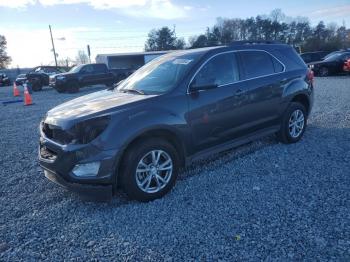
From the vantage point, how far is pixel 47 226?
3494mm

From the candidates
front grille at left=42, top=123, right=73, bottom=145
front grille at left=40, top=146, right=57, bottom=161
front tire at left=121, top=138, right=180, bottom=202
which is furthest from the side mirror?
front grille at left=40, top=146, right=57, bottom=161

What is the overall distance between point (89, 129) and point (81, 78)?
1704 centimetres

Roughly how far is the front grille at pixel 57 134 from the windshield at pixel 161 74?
1.24 meters

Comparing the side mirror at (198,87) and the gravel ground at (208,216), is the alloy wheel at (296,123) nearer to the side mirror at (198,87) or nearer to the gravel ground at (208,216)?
the gravel ground at (208,216)

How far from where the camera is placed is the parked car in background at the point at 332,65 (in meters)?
19.2

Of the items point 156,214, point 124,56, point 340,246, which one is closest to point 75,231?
point 156,214

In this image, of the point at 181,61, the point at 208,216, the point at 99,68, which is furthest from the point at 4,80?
the point at 208,216

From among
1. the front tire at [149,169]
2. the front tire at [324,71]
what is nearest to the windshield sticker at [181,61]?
the front tire at [149,169]

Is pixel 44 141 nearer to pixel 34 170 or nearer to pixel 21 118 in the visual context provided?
pixel 34 170

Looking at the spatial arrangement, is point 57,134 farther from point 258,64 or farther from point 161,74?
point 258,64

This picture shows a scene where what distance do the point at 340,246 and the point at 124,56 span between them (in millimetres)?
48989

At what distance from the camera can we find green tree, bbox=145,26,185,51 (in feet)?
215

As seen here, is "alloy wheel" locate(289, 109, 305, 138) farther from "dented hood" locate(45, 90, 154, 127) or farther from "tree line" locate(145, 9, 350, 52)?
"tree line" locate(145, 9, 350, 52)

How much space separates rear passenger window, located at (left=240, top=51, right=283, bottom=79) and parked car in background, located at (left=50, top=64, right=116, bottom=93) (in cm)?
1595
